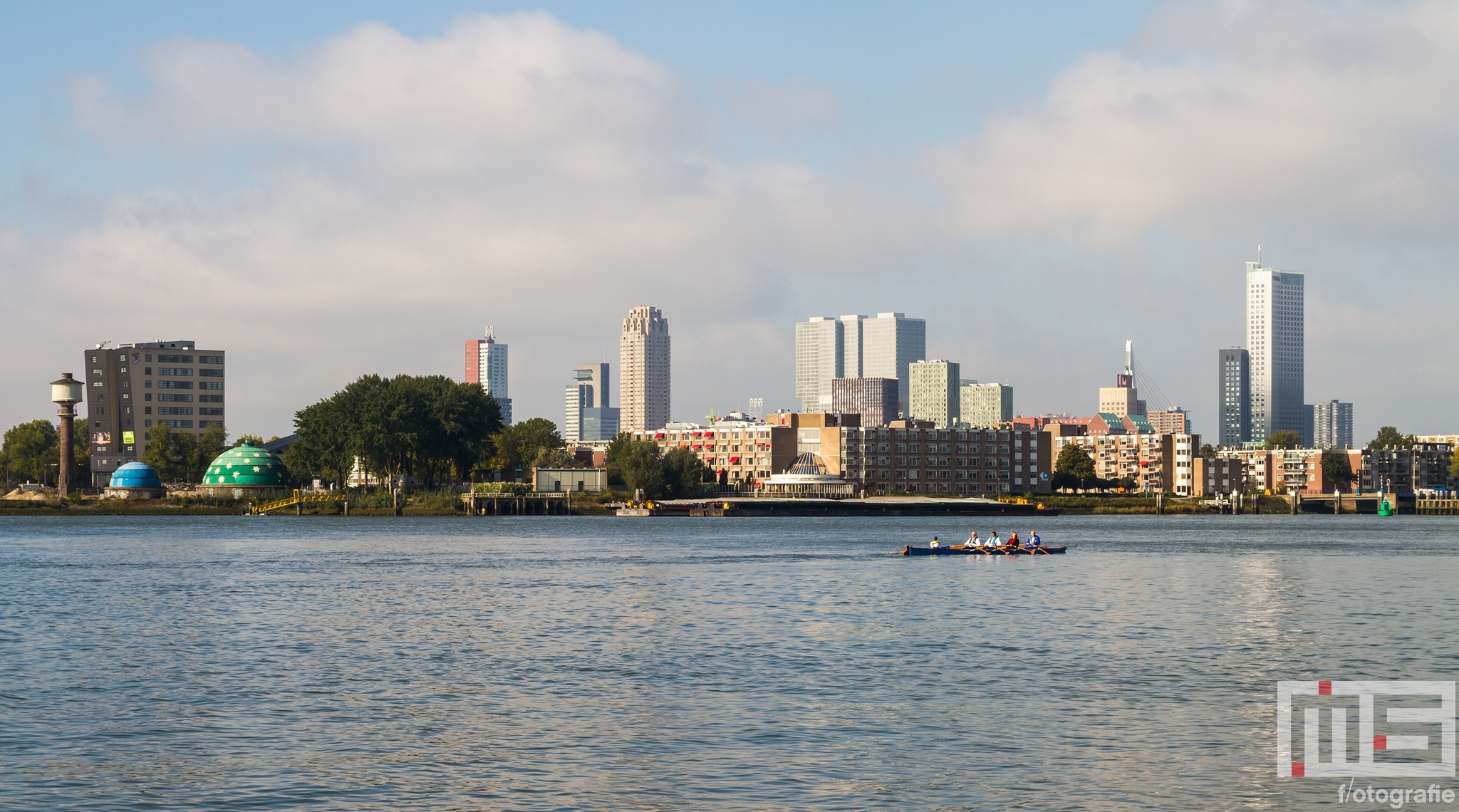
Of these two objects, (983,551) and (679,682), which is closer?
(679,682)

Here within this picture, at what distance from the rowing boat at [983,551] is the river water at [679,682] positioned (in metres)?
20.4

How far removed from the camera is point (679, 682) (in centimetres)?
4381

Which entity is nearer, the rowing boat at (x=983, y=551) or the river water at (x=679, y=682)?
the river water at (x=679, y=682)

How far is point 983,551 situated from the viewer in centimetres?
11969

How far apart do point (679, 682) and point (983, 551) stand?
79071mm

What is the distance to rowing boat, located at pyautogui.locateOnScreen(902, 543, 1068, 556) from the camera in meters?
118

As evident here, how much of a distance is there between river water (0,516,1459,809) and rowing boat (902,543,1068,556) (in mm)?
20404

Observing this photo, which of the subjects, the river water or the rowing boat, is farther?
the rowing boat

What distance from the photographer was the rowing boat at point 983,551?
117625 mm

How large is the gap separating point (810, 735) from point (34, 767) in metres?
17.1

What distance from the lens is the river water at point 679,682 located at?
30.1 metres

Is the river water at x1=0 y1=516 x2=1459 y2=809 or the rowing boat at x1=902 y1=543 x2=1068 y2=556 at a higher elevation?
the river water at x1=0 y1=516 x2=1459 y2=809

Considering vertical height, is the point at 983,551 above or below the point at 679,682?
below

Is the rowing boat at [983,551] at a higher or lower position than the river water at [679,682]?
lower
